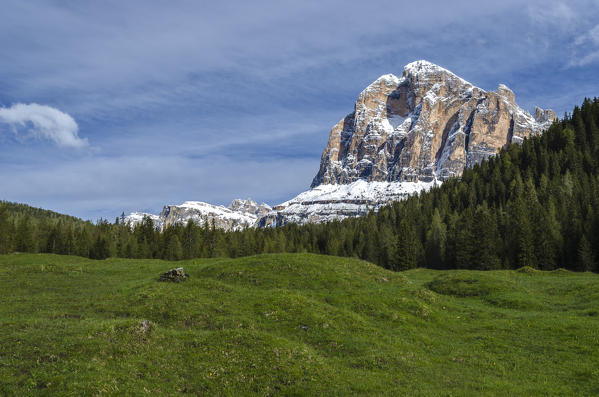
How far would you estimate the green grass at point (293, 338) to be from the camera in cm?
1900

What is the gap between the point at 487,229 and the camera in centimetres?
9900

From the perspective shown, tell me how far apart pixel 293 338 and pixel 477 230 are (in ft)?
287

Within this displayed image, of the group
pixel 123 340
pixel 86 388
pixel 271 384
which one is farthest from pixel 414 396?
pixel 123 340

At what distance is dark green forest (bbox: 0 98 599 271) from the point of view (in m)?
90.6

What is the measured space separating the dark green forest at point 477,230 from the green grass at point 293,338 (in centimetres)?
4986

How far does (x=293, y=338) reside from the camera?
26531mm

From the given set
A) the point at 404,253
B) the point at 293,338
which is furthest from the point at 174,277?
the point at 404,253

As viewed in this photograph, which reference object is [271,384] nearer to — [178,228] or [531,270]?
[531,270]

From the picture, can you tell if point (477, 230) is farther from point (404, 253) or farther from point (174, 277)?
point (174, 277)

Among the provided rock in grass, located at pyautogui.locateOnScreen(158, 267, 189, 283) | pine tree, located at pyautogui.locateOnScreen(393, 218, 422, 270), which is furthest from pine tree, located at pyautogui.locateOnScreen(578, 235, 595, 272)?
rock in grass, located at pyautogui.locateOnScreen(158, 267, 189, 283)

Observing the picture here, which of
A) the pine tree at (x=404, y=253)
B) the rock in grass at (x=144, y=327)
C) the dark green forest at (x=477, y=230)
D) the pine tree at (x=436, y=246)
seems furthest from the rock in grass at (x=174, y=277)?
the pine tree at (x=436, y=246)

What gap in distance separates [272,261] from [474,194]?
135 m

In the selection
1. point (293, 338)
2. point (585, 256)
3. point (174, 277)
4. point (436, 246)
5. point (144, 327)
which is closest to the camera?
point (144, 327)

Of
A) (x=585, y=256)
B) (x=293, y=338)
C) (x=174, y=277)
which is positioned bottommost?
(x=293, y=338)
